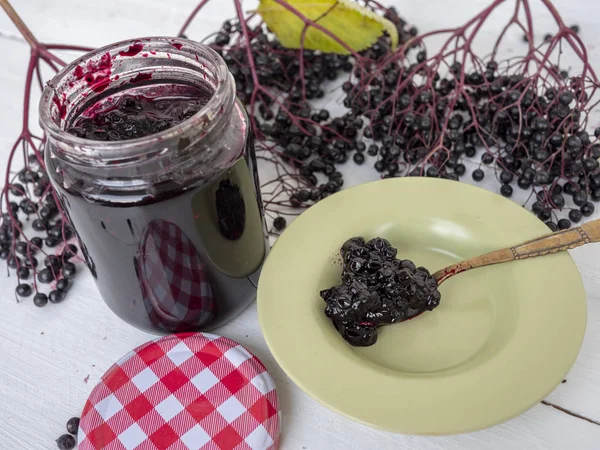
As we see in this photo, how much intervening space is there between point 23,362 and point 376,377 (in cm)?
49

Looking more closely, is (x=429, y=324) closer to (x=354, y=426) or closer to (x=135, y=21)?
(x=354, y=426)

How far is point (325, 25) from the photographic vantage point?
1030 mm

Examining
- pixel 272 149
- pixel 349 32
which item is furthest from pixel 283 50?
pixel 272 149

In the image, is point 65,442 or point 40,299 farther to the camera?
point 40,299

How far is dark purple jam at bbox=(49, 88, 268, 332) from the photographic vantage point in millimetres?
606

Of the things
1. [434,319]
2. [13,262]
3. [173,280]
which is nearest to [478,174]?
[434,319]

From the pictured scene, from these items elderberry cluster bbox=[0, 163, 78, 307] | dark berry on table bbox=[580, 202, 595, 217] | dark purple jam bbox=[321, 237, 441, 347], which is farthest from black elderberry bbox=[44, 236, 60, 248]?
dark berry on table bbox=[580, 202, 595, 217]

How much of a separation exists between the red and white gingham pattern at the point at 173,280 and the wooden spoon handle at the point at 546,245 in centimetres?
33

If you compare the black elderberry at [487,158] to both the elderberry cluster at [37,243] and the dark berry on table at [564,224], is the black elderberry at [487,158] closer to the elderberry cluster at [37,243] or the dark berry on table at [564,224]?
the dark berry on table at [564,224]

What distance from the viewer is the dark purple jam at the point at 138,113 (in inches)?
25.4

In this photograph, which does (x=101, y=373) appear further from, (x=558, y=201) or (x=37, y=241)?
(x=558, y=201)

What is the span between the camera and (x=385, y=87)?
0.97 m

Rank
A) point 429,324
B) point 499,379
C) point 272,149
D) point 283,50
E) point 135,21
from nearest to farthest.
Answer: point 499,379 < point 429,324 < point 272,149 < point 283,50 < point 135,21

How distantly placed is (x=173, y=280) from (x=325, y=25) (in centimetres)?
57
